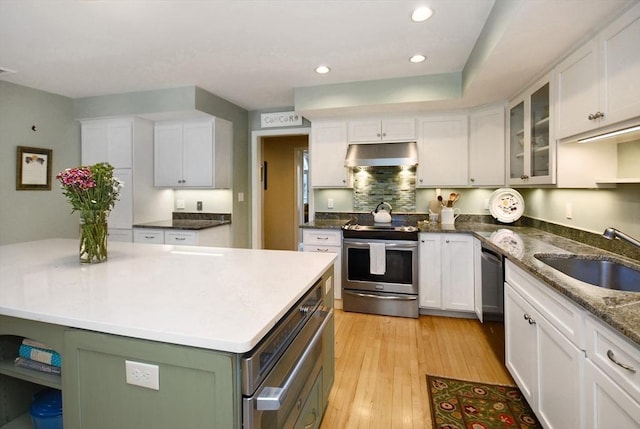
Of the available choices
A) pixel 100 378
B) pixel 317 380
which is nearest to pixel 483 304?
pixel 317 380

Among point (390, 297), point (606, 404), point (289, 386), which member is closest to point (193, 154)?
point (390, 297)

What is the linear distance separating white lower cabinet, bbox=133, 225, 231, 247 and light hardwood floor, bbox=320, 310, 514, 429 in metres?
1.79

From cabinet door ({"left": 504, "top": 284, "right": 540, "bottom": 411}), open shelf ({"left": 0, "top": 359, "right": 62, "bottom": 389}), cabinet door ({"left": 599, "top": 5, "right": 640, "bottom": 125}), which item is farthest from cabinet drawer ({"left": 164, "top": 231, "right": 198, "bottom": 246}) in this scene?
cabinet door ({"left": 599, "top": 5, "right": 640, "bottom": 125})

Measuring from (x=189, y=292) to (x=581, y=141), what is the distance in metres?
2.35

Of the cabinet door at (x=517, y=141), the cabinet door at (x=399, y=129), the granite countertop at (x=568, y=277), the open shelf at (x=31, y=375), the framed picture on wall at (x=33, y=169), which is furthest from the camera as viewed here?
the cabinet door at (x=399, y=129)

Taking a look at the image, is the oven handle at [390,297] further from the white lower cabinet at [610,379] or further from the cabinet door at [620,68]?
the cabinet door at [620,68]

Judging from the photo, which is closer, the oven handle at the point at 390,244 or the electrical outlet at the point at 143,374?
the electrical outlet at the point at 143,374

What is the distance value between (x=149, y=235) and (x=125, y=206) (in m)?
0.49

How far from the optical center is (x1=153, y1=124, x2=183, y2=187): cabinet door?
13.0ft

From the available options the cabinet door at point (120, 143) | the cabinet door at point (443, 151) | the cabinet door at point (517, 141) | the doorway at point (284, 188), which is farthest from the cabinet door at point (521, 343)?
the doorway at point (284, 188)

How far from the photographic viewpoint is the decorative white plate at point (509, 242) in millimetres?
2013

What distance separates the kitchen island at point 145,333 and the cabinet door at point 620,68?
64.5 inches

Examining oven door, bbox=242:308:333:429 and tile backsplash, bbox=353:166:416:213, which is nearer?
oven door, bbox=242:308:333:429

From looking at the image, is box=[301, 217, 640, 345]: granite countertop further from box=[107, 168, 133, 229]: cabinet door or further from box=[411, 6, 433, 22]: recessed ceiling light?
box=[107, 168, 133, 229]: cabinet door
